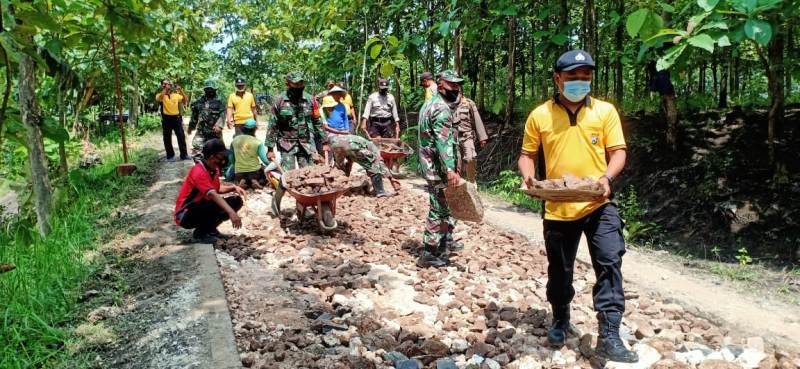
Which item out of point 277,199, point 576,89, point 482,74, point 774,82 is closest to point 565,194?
point 576,89

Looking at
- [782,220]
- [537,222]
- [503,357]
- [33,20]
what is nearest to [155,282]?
[33,20]

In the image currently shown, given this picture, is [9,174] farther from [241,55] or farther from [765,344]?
[241,55]

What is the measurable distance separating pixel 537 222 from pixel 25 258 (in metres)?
5.89

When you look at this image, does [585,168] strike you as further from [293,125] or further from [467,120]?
[293,125]

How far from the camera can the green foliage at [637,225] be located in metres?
6.90

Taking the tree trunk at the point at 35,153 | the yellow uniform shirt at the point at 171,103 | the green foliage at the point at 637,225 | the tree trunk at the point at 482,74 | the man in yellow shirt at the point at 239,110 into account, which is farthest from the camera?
the tree trunk at the point at 482,74

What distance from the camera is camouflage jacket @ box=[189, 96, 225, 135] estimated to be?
9.38 metres

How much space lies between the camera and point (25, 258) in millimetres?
4547

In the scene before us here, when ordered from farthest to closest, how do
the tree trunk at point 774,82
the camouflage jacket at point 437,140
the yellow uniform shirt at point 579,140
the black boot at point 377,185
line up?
the black boot at point 377,185, the tree trunk at point 774,82, the camouflage jacket at point 437,140, the yellow uniform shirt at point 579,140

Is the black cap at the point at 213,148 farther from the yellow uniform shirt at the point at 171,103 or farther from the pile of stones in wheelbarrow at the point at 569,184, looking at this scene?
the yellow uniform shirt at the point at 171,103

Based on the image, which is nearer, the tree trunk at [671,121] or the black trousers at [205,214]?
the black trousers at [205,214]

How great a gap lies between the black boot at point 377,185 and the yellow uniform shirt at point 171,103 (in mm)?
4832

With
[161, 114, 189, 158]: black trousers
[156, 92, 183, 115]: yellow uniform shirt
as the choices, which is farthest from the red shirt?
[161, 114, 189, 158]: black trousers

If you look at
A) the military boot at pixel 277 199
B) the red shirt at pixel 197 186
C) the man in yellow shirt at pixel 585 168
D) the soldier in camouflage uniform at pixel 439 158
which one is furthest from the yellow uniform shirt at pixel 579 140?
the military boot at pixel 277 199
